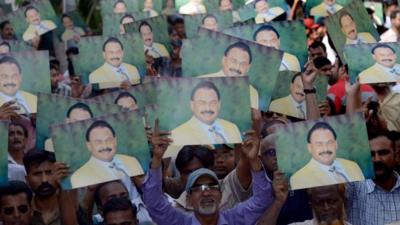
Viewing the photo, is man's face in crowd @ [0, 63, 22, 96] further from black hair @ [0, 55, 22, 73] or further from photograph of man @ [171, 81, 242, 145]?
photograph of man @ [171, 81, 242, 145]

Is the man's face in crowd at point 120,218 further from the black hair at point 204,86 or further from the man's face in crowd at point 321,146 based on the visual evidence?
the man's face in crowd at point 321,146

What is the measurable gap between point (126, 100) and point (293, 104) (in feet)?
4.32

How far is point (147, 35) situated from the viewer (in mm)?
10414

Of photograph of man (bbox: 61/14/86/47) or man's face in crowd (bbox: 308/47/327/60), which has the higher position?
photograph of man (bbox: 61/14/86/47)

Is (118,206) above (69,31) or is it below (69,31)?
below

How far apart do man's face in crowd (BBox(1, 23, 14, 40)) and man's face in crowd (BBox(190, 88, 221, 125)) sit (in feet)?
18.0

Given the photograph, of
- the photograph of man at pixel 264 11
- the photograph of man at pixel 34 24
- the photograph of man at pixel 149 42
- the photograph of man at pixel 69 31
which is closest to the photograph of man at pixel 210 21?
the photograph of man at pixel 149 42

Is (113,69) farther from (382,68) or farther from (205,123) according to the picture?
(205,123)

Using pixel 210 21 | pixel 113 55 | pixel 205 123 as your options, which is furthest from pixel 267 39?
pixel 205 123

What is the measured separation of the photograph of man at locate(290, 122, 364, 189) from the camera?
624 centimetres

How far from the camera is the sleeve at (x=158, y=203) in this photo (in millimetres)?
6441

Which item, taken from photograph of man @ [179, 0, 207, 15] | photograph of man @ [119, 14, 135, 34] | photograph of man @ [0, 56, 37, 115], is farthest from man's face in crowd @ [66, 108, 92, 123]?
photograph of man @ [179, 0, 207, 15]

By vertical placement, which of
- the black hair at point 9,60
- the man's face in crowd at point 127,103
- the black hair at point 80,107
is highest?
the black hair at point 9,60

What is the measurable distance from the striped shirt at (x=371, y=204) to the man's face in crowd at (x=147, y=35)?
413 cm
